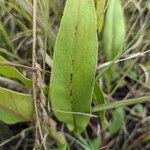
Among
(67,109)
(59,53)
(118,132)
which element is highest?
(59,53)

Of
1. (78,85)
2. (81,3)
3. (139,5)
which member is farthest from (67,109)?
(139,5)

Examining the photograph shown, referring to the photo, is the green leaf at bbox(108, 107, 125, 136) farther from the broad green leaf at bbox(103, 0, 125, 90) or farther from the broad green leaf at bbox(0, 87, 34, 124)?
the broad green leaf at bbox(0, 87, 34, 124)

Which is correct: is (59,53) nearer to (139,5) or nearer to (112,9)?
(112,9)

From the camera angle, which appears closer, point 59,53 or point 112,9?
point 59,53

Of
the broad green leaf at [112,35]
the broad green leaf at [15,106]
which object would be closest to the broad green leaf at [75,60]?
the broad green leaf at [15,106]

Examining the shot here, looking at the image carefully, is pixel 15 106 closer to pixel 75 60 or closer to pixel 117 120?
pixel 75 60

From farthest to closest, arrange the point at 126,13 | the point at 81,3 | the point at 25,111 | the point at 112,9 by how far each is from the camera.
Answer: the point at 126,13, the point at 112,9, the point at 25,111, the point at 81,3

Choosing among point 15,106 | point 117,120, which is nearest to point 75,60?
point 15,106

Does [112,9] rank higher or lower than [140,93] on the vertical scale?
higher

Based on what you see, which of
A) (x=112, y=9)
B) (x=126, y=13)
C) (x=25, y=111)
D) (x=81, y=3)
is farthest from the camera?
(x=126, y=13)

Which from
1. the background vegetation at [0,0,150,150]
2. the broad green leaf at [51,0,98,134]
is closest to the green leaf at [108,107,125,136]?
the background vegetation at [0,0,150,150]
